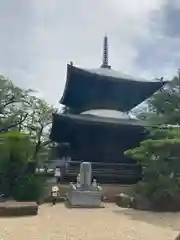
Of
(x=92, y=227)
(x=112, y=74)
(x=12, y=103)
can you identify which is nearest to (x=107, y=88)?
(x=112, y=74)

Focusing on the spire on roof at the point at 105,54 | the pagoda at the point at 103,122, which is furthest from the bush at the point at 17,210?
the spire on roof at the point at 105,54

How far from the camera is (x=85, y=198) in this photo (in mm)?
15055

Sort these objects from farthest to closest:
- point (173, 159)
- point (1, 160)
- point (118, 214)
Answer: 1. point (1, 160)
2. point (173, 159)
3. point (118, 214)

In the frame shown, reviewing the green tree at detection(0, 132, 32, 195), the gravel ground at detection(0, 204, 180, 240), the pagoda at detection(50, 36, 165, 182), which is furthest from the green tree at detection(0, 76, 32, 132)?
the gravel ground at detection(0, 204, 180, 240)

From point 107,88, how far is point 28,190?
10820mm

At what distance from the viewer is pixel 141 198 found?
14.4 metres

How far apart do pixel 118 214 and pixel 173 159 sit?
3413 mm

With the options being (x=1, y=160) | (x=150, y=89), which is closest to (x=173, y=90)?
(x=150, y=89)

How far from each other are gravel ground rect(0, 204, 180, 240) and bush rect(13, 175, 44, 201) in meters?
3.85

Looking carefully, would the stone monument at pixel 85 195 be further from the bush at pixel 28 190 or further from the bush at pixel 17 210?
the bush at pixel 17 210

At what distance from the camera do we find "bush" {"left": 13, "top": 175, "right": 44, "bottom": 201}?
15539 mm

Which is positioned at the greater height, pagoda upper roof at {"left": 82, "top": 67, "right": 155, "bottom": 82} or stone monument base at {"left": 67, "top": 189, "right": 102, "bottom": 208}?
pagoda upper roof at {"left": 82, "top": 67, "right": 155, "bottom": 82}

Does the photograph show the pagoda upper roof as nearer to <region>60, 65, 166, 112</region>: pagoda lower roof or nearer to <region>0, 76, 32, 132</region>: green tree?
<region>60, 65, 166, 112</region>: pagoda lower roof

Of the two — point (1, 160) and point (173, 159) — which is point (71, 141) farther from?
point (173, 159)
